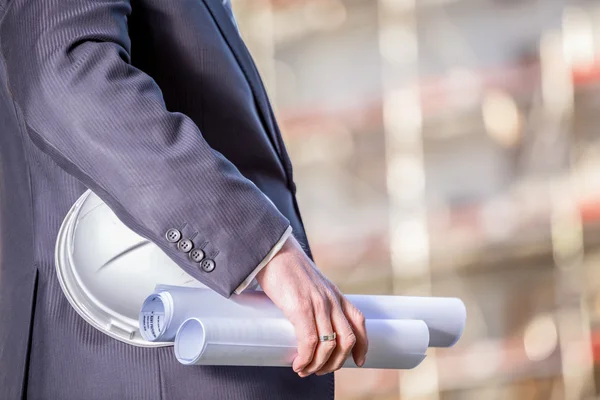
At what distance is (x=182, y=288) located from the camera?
0.63 meters

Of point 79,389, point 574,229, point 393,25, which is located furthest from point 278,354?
point 393,25

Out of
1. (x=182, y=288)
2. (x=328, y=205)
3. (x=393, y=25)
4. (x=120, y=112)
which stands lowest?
(x=328, y=205)

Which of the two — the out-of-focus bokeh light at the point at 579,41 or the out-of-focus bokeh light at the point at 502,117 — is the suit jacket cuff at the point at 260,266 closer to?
the out-of-focus bokeh light at the point at 579,41

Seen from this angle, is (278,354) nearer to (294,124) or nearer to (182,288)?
(182,288)

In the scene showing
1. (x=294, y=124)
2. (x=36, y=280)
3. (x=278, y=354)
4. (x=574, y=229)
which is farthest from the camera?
(x=294, y=124)

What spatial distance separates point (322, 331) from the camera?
62cm

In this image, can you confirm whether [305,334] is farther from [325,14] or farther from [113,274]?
[325,14]

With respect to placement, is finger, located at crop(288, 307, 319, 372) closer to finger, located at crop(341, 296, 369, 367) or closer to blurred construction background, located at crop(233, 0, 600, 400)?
finger, located at crop(341, 296, 369, 367)

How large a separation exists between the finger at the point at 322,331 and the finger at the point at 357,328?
1.0 inches

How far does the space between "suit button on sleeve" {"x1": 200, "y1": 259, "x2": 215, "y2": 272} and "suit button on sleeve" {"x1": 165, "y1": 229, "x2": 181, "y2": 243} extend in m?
0.02

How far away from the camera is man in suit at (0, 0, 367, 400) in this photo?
631 mm

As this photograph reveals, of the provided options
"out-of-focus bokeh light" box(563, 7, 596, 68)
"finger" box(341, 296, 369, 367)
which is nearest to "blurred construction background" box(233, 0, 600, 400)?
"out-of-focus bokeh light" box(563, 7, 596, 68)

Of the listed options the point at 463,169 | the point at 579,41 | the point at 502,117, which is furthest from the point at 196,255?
the point at 463,169

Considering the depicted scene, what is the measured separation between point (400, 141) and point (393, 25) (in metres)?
0.53
